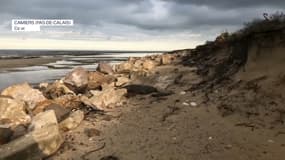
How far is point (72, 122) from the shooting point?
9.29 metres

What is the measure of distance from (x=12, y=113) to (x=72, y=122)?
182 cm

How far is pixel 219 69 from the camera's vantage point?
12.8 m

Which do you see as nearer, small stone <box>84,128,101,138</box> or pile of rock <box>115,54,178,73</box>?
small stone <box>84,128,101,138</box>

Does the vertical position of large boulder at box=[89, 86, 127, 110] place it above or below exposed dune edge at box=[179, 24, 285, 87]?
below

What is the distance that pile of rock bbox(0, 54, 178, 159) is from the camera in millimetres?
7512

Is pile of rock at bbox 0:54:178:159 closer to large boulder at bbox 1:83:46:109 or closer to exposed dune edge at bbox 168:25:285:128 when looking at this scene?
large boulder at bbox 1:83:46:109

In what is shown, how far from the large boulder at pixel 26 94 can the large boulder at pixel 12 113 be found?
1.45m

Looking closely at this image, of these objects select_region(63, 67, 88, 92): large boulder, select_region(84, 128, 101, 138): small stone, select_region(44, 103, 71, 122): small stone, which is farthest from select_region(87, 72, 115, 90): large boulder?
select_region(84, 128, 101, 138): small stone

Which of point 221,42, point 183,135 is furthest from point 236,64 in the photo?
point 183,135

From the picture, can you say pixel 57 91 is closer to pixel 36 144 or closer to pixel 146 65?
pixel 146 65

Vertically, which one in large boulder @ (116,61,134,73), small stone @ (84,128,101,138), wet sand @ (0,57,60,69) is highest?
large boulder @ (116,61,134,73)

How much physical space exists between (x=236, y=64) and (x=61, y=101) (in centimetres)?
560

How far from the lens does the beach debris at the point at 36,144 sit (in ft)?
23.7

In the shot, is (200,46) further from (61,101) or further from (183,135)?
(183,135)
